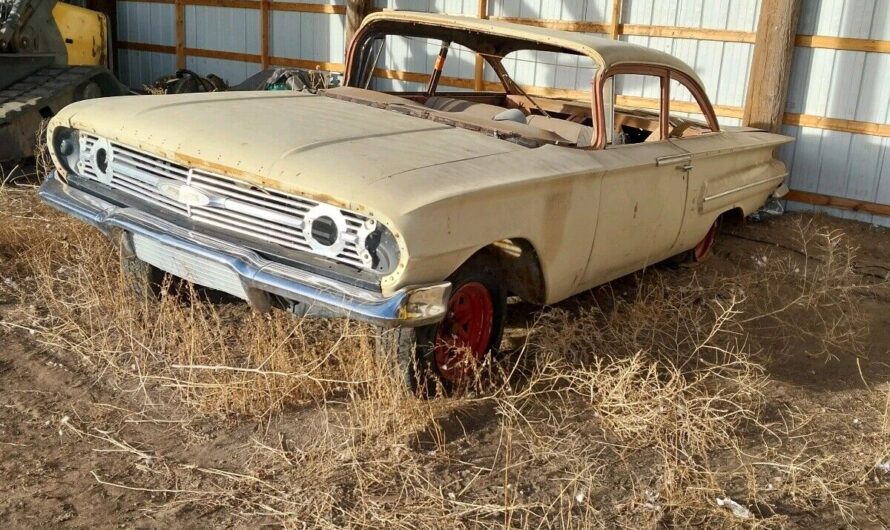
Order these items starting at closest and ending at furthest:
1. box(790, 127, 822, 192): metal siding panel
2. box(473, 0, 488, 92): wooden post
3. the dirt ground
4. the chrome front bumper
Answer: the dirt ground, the chrome front bumper, box(790, 127, 822, 192): metal siding panel, box(473, 0, 488, 92): wooden post

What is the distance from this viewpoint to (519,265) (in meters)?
4.16

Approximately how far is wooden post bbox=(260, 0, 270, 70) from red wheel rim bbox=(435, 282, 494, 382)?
930cm

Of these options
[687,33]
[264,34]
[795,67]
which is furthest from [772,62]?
[264,34]

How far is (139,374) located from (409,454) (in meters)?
1.36

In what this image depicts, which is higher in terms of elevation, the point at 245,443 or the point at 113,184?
the point at 113,184

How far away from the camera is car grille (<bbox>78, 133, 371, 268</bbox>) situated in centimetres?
350

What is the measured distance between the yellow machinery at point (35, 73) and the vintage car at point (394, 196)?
11.3 ft

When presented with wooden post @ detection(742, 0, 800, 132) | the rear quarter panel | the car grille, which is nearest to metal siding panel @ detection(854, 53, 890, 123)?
wooden post @ detection(742, 0, 800, 132)

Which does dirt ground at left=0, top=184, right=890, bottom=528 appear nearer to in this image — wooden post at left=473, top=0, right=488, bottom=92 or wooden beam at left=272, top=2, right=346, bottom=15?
wooden post at left=473, top=0, right=488, bottom=92

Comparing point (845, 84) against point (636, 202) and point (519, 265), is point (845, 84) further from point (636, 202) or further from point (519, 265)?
point (519, 265)

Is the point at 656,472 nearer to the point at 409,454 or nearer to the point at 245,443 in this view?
the point at 409,454

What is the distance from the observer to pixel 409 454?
3.47 metres

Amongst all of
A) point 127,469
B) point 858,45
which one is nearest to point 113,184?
point 127,469

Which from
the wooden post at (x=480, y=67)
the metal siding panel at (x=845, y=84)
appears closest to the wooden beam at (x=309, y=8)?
the wooden post at (x=480, y=67)
